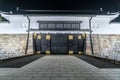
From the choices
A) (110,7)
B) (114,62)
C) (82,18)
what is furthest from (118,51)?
(114,62)

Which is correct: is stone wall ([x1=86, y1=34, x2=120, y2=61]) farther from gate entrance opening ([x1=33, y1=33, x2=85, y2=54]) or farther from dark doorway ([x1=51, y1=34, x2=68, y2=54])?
dark doorway ([x1=51, y1=34, x2=68, y2=54])

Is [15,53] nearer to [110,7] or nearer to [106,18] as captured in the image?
[106,18]

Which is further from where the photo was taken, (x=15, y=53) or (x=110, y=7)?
(x=110, y=7)

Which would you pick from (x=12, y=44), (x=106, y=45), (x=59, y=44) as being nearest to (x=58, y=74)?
(x=59, y=44)

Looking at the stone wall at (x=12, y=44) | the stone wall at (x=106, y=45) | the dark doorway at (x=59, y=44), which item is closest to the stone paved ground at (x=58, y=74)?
the stone wall at (x=106, y=45)

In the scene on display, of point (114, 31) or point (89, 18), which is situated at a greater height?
point (89, 18)

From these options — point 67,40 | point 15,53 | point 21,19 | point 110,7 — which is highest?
point 110,7

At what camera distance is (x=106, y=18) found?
20016 mm

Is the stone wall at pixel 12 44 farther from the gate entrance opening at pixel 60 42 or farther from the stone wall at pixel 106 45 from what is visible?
the stone wall at pixel 106 45

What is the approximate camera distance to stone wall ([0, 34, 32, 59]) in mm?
19188

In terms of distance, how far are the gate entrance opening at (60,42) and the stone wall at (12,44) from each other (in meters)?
1.34

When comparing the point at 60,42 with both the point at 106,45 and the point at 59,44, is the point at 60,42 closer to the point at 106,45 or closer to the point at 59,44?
the point at 59,44

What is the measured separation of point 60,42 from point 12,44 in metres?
5.57

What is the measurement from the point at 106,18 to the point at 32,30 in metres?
8.84
